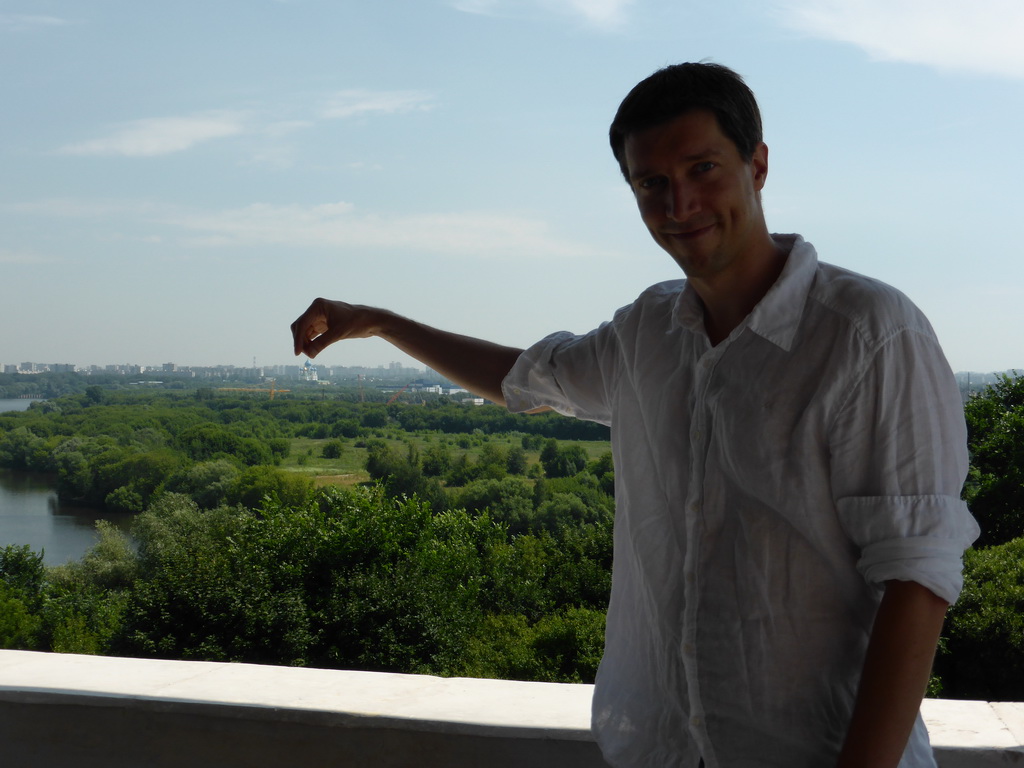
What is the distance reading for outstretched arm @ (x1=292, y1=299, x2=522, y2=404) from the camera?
0.99 metres

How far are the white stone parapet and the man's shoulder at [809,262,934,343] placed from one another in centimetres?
81

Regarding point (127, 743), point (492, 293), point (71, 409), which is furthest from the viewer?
point (492, 293)

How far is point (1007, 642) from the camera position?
4418mm

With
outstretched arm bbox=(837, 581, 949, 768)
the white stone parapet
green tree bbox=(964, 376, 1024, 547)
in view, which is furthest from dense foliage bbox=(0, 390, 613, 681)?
outstretched arm bbox=(837, 581, 949, 768)

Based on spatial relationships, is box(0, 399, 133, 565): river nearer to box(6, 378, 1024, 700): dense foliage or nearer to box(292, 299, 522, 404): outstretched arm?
box(6, 378, 1024, 700): dense foliage

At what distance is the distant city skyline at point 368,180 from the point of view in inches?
865

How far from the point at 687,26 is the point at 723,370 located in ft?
22.6

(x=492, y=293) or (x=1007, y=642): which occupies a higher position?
(x=492, y=293)

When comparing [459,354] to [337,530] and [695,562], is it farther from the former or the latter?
[337,530]

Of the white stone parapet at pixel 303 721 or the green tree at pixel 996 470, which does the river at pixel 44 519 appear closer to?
the green tree at pixel 996 470

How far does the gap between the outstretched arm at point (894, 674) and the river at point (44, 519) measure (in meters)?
21.8

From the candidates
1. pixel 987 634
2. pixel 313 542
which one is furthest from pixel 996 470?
pixel 313 542

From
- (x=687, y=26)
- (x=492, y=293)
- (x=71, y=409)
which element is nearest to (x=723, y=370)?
(x=687, y=26)

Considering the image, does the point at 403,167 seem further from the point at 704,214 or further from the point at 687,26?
the point at 704,214
